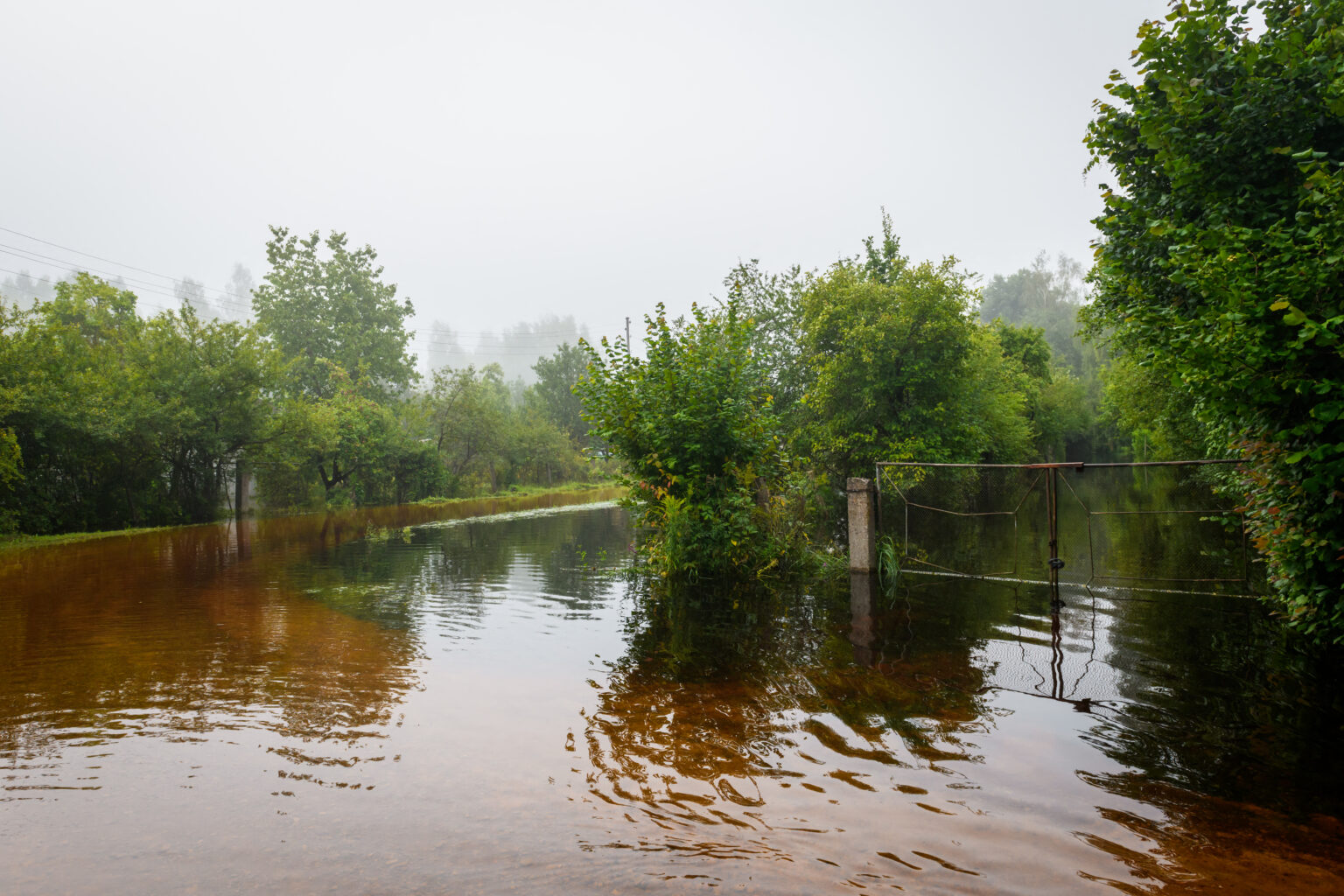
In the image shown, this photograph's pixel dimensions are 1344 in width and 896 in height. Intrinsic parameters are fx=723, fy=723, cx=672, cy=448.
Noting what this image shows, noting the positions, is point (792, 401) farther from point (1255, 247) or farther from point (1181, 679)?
point (1181, 679)

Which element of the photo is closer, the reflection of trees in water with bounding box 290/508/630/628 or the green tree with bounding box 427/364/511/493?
the reflection of trees in water with bounding box 290/508/630/628

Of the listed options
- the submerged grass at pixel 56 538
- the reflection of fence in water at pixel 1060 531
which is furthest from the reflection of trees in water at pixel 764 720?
the submerged grass at pixel 56 538

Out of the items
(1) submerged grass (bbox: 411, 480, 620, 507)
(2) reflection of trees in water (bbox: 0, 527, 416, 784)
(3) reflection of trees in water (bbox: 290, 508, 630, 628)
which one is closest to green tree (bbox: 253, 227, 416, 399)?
(1) submerged grass (bbox: 411, 480, 620, 507)

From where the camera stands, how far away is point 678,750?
5.42 metres

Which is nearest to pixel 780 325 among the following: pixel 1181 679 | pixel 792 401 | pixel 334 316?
pixel 792 401

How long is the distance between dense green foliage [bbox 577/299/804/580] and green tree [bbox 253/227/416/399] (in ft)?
126

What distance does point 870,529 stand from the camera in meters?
12.9

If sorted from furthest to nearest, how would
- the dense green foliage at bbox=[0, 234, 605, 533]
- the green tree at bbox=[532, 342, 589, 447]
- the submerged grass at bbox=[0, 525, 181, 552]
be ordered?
the green tree at bbox=[532, 342, 589, 447] → the dense green foliage at bbox=[0, 234, 605, 533] → the submerged grass at bbox=[0, 525, 181, 552]

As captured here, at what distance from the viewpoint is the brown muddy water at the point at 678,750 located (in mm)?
3834

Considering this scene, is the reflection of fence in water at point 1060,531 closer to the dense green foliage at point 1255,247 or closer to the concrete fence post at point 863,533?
the concrete fence post at point 863,533

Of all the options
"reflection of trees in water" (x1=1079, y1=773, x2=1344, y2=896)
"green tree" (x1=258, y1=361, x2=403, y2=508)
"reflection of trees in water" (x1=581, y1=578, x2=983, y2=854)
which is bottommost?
"reflection of trees in water" (x1=581, y1=578, x2=983, y2=854)

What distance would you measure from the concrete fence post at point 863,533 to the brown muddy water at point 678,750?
72.7 inches

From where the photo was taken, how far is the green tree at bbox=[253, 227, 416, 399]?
4894 centimetres

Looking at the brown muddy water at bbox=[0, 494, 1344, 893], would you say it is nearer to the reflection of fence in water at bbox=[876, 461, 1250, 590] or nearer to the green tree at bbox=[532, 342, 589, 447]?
the reflection of fence in water at bbox=[876, 461, 1250, 590]
